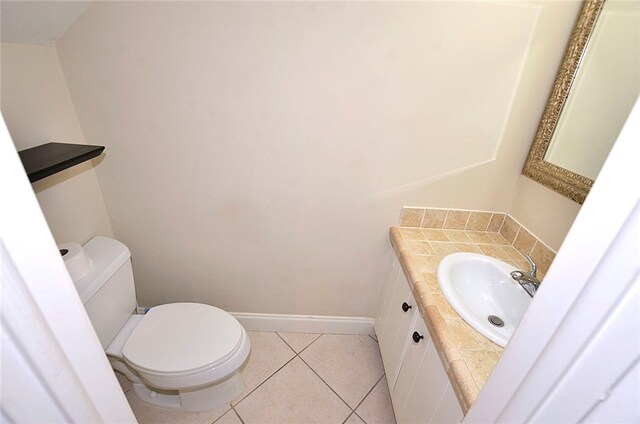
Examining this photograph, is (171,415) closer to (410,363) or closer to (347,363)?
(347,363)

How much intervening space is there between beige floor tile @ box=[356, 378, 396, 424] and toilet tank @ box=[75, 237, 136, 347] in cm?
121

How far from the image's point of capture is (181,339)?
1225 millimetres

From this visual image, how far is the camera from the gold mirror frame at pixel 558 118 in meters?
0.99

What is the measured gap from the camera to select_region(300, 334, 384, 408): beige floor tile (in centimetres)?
149

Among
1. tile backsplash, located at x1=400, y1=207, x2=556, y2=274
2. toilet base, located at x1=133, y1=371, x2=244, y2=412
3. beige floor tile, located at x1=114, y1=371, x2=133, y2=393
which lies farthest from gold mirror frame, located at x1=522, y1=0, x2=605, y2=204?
beige floor tile, located at x1=114, y1=371, x2=133, y2=393

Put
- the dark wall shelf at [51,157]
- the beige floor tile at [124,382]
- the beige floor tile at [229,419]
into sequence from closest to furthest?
the dark wall shelf at [51,157], the beige floor tile at [229,419], the beige floor tile at [124,382]

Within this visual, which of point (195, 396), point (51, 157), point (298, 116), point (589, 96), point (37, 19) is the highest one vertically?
point (37, 19)

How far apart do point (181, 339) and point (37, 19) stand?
128 centimetres

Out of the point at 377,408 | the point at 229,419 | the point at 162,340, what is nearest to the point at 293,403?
the point at 229,419

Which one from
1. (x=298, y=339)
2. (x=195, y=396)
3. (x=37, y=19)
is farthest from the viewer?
(x=298, y=339)

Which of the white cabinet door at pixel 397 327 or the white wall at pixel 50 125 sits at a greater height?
the white wall at pixel 50 125

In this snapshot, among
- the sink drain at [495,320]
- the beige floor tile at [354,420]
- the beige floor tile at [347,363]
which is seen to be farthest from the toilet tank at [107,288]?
the sink drain at [495,320]

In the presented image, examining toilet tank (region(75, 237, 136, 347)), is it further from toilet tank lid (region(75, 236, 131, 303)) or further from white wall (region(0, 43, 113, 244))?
white wall (region(0, 43, 113, 244))

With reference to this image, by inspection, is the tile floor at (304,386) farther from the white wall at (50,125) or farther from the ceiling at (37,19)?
the ceiling at (37,19)
